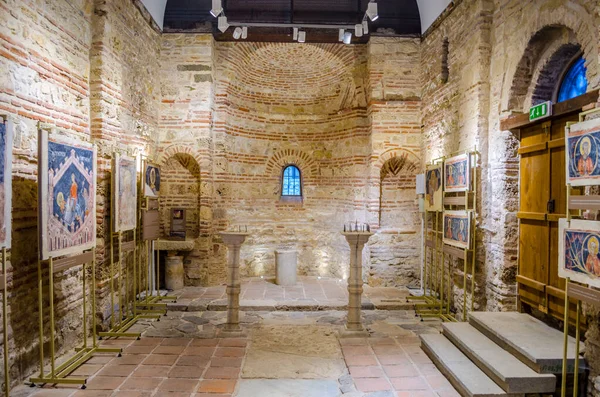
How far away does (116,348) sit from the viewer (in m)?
5.04

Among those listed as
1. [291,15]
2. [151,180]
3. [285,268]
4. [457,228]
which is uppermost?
[291,15]

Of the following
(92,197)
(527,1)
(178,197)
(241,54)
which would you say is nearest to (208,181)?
(178,197)

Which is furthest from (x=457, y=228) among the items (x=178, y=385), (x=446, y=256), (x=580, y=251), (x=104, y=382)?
(x=104, y=382)

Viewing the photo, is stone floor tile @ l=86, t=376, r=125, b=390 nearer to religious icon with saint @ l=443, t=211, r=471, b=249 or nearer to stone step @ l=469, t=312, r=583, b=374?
stone step @ l=469, t=312, r=583, b=374

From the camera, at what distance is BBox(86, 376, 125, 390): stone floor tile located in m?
4.07

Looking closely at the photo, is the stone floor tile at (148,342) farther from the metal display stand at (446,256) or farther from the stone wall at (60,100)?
the metal display stand at (446,256)

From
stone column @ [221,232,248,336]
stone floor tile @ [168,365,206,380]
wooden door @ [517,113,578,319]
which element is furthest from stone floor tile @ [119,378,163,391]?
wooden door @ [517,113,578,319]

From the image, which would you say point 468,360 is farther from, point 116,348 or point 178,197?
point 178,197

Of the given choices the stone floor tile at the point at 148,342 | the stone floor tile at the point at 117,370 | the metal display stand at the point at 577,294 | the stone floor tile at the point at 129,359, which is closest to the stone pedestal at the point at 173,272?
the stone floor tile at the point at 148,342

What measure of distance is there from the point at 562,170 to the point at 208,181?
623cm

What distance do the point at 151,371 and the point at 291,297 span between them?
11.0 ft

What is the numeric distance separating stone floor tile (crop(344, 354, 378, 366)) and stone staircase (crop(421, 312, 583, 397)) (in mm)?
740

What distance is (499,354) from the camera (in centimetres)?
418

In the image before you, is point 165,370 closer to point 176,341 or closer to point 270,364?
point 176,341
